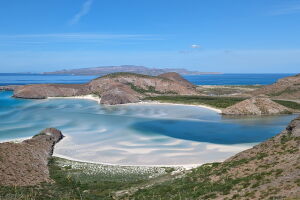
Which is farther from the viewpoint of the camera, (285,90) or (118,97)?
(285,90)

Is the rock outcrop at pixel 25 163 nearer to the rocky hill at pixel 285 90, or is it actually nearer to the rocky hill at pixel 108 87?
the rocky hill at pixel 285 90

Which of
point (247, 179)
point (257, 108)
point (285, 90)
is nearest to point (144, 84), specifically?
point (285, 90)

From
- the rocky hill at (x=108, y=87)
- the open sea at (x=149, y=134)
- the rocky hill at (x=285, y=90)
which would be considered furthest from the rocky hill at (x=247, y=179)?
the rocky hill at (x=108, y=87)

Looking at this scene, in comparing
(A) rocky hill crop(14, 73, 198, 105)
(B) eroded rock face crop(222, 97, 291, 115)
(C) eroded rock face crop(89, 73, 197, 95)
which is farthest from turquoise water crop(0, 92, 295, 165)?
(C) eroded rock face crop(89, 73, 197, 95)

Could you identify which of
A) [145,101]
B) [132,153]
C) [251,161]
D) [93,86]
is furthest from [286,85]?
[251,161]

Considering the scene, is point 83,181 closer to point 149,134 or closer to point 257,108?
point 149,134

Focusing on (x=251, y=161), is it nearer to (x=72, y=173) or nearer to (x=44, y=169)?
(x=72, y=173)
